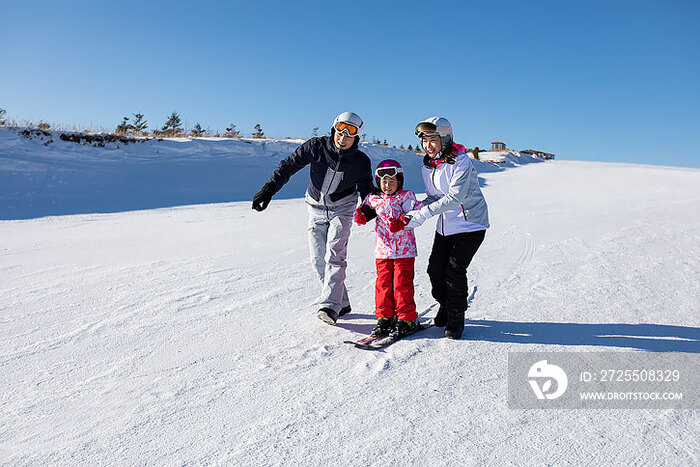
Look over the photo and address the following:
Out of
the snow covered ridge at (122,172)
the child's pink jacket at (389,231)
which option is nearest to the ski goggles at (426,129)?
the child's pink jacket at (389,231)

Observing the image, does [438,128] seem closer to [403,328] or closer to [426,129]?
[426,129]

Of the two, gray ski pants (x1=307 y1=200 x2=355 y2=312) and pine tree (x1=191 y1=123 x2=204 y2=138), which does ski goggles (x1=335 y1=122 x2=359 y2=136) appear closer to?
gray ski pants (x1=307 y1=200 x2=355 y2=312)

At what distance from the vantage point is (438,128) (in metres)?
3.17

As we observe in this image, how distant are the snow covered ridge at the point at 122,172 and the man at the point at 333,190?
7.34 m

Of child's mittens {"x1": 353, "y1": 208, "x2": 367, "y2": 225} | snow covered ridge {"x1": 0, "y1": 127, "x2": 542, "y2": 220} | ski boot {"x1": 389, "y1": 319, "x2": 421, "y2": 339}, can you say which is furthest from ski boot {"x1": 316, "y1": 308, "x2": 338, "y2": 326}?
snow covered ridge {"x1": 0, "y1": 127, "x2": 542, "y2": 220}

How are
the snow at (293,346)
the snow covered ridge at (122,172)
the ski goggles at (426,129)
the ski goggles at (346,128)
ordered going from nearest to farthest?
the snow at (293,346) → the ski goggles at (426,129) → the ski goggles at (346,128) → the snow covered ridge at (122,172)

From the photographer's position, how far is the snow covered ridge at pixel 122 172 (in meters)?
9.87

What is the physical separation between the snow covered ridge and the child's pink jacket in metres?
8.01

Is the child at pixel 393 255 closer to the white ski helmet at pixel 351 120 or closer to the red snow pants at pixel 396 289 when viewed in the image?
the red snow pants at pixel 396 289

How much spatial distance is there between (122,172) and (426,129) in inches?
430

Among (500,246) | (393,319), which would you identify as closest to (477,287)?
(393,319)

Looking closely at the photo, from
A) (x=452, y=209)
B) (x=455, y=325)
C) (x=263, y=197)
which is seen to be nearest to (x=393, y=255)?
(x=452, y=209)

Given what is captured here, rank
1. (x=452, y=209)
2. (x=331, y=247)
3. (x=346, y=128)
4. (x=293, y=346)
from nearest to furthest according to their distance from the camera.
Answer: (x=293, y=346)
(x=452, y=209)
(x=346, y=128)
(x=331, y=247)

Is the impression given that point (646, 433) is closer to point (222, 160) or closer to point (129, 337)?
point (129, 337)
